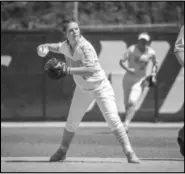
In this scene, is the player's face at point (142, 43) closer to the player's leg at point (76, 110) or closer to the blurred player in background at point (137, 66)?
the blurred player in background at point (137, 66)

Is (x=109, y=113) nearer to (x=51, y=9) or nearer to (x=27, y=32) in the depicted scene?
(x=27, y=32)

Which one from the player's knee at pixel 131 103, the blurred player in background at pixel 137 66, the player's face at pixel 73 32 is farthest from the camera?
the blurred player in background at pixel 137 66

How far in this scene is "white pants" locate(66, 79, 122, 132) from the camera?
7.90m

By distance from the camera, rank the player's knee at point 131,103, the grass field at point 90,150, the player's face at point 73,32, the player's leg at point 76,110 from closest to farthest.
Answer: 1. the grass field at point 90,150
2. the player's face at point 73,32
3. the player's leg at point 76,110
4. the player's knee at point 131,103

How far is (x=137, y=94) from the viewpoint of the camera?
1209cm

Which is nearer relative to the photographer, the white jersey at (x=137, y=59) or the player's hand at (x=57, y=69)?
the player's hand at (x=57, y=69)

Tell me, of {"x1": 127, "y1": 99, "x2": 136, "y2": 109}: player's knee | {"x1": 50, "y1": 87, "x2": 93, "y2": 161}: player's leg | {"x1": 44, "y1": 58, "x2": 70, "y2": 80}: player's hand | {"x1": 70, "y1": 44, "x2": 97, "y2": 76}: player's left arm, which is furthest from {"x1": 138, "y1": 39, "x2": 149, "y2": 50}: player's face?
{"x1": 44, "y1": 58, "x2": 70, "y2": 80}: player's hand

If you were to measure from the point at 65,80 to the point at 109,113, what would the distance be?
23.1 feet

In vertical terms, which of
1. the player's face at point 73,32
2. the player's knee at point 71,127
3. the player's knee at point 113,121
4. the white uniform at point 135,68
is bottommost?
the white uniform at point 135,68

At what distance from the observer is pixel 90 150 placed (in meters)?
9.60

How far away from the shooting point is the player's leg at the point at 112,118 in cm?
785

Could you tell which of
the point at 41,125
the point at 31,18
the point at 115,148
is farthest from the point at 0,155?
the point at 31,18

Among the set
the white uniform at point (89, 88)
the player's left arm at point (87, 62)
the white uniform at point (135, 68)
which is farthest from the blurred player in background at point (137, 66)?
the player's left arm at point (87, 62)

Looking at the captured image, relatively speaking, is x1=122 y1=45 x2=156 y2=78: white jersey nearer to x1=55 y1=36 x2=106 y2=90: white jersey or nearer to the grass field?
the grass field
